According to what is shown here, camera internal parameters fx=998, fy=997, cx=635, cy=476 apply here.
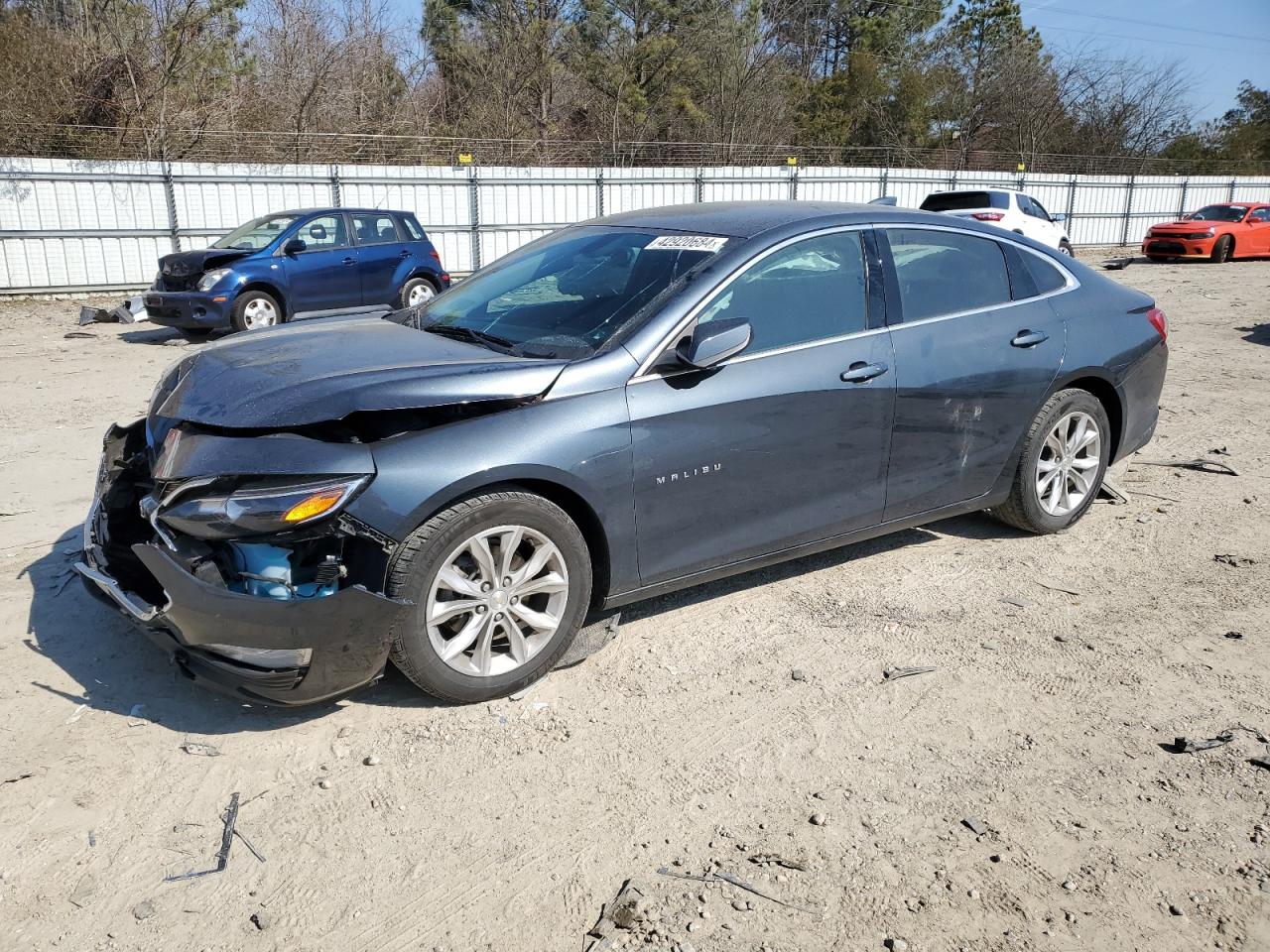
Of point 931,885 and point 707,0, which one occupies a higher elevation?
point 707,0

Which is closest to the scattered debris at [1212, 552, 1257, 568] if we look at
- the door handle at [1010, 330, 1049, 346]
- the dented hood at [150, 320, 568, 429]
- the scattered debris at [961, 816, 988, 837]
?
the door handle at [1010, 330, 1049, 346]

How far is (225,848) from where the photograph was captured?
2.80 metres

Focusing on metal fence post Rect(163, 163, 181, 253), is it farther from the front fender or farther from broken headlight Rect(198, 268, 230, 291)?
the front fender

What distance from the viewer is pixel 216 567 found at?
320 centimetres

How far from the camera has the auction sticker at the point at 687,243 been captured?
13.6ft

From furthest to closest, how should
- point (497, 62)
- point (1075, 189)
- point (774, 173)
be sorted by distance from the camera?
point (497, 62)
point (1075, 189)
point (774, 173)

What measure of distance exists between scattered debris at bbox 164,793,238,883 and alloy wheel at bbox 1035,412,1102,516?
12.9 ft

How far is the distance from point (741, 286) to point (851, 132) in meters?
42.9

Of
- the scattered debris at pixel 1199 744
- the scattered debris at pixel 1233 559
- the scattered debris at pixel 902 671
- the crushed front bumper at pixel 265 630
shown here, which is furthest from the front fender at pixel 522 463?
the scattered debris at pixel 1233 559

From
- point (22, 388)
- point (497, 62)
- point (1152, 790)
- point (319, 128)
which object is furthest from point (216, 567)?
point (497, 62)

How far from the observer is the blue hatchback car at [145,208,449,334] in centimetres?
1226

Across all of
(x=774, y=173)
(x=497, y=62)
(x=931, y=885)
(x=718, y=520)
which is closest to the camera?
(x=931, y=885)

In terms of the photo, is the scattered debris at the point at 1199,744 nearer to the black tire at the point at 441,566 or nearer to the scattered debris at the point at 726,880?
the scattered debris at the point at 726,880

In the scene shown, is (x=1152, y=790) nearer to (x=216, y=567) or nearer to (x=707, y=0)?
(x=216, y=567)
